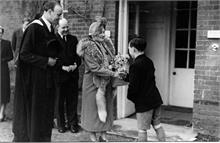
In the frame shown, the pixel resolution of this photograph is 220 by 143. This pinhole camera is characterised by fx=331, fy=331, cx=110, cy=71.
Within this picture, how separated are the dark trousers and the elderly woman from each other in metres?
0.87

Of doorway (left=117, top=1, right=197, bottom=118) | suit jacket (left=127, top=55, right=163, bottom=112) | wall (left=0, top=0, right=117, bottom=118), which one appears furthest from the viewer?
doorway (left=117, top=1, right=197, bottom=118)

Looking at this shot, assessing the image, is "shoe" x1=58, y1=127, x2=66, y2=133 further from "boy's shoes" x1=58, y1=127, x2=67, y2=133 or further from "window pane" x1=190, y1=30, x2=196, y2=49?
"window pane" x1=190, y1=30, x2=196, y2=49

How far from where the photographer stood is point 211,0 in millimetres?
5438

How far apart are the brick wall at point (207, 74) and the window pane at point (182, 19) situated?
202cm

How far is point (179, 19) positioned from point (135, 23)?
4.27 ft

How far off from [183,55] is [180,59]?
12 cm

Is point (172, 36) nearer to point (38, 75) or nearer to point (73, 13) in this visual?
point (73, 13)

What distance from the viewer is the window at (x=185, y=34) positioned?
7.47 meters

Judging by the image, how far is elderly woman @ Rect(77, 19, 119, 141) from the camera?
15.9 feet

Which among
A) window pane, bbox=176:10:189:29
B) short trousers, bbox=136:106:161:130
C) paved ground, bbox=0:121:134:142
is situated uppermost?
window pane, bbox=176:10:189:29

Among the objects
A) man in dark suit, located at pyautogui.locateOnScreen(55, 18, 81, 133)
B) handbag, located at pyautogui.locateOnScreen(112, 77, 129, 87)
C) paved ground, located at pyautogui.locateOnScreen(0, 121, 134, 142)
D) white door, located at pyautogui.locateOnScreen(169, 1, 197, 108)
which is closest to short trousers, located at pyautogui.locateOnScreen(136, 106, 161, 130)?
handbag, located at pyautogui.locateOnScreen(112, 77, 129, 87)

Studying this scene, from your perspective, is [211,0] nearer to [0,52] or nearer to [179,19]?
[179,19]

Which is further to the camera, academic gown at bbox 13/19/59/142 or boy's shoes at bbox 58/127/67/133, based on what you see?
boy's shoes at bbox 58/127/67/133

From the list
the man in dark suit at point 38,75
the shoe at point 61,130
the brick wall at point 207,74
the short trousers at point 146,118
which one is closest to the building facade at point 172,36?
the brick wall at point 207,74
